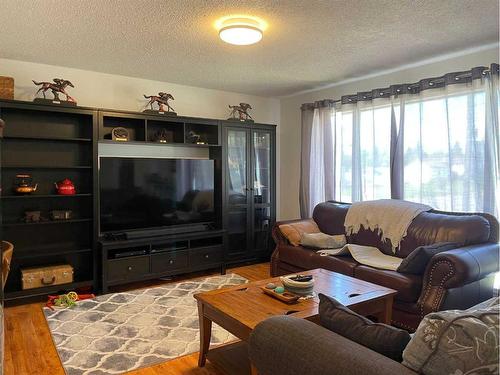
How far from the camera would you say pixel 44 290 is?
368 cm

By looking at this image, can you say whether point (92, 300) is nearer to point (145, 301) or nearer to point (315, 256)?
point (145, 301)

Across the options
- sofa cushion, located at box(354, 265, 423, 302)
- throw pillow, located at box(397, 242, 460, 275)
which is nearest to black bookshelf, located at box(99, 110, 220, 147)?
sofa cushion, located at box(354, 265, 423, 302)

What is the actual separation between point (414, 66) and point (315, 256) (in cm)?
229

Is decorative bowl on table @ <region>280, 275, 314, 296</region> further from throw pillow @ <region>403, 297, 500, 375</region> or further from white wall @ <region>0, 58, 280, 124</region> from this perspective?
white wall @ <region>0, 58, 280, 124</region>

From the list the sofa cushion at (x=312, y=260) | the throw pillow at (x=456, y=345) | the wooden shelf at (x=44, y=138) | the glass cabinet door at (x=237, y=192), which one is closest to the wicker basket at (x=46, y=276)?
the wooden shelf at (x=44, y=138)

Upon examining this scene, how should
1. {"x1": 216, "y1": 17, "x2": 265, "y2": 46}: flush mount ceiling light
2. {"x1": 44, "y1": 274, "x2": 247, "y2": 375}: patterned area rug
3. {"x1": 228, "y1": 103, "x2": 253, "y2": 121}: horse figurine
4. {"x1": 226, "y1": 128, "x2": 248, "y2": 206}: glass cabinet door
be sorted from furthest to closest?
{"x1": 228, "y1": 103, "x2": 253, "y2": 121}: horse figurine, {"x1": 226, "y1": 128, "x2": 248, "y2": 206}: glass cabinet door, {"x1": 216, "y1": 17, "x2": 265, "y2": 46}: flush mount ceiling light, {"x1": 44, "y1": 274, "x2": 247, "y2": 375}: patterned area rug

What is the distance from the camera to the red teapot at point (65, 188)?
3.85m

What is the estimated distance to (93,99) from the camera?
423 centimetres

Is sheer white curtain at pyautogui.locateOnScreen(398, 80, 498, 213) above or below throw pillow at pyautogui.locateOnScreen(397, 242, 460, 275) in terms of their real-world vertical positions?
above

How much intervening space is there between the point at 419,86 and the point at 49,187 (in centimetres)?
403

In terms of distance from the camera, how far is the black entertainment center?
3.79 meters

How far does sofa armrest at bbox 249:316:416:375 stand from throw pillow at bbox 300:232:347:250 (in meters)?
2.48

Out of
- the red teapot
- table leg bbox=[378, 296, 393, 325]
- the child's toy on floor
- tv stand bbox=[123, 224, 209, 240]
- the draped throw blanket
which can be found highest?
the red teapot

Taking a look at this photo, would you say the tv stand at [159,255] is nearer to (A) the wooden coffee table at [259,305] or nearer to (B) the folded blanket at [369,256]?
(B) the folded blanket at [369,256]
